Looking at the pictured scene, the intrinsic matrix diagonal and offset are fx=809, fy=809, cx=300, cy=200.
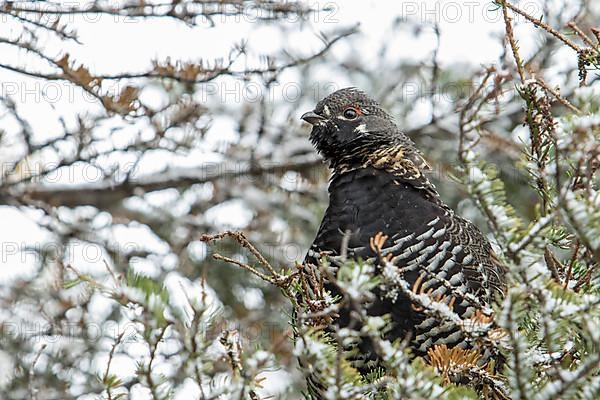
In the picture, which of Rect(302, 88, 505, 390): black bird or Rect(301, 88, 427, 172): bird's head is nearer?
Rect(302, 88, 505, 390): black bird

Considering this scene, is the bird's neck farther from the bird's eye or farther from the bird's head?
the bird's eye

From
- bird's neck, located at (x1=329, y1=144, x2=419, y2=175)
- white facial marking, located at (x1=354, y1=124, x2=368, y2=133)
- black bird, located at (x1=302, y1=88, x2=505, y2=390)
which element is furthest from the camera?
white facial marking, located at (x1=354, y1=124, x2=368, y2=133)

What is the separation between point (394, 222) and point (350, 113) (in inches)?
34.4

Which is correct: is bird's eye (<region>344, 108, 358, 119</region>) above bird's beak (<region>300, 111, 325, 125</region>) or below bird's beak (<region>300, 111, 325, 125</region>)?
above

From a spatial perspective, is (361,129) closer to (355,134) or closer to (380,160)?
(355,134)

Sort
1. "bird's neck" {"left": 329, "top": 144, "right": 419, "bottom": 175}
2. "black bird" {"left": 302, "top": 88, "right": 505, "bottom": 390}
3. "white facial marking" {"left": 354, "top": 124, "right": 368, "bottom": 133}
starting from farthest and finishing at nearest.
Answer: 1. "white facial marking" {"left": 354, "top": 124, "right": 368, "bottom": 133}
2. "bird's neck" {"left": 329, "top": 144, "right": 419, "bottom": 175}
3. "black bird" {"left": 302, "top": 88, "right": 505, "bottom": 390}

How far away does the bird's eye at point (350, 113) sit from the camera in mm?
3971

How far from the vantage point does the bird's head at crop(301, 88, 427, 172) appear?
3760 millimetres

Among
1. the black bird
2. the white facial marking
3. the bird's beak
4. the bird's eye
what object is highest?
the bird's eye

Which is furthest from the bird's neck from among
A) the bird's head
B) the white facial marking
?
the white facial marking

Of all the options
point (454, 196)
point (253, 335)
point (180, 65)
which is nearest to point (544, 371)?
point (180, 65)

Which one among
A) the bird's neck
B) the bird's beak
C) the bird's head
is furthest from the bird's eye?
the bird's neck

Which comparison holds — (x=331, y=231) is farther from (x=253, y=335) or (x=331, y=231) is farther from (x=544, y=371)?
(x=253, y=335)

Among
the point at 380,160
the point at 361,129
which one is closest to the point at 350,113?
the point at 361,129
